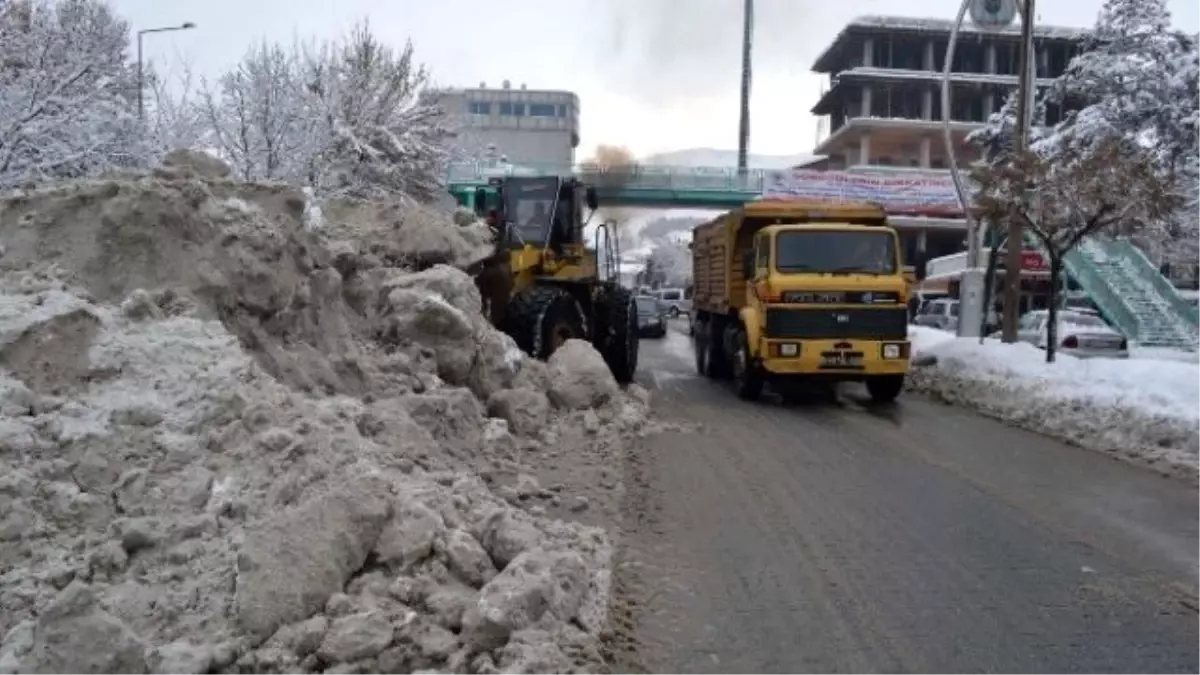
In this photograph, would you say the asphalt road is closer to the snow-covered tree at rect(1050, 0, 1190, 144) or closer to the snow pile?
the snow pile

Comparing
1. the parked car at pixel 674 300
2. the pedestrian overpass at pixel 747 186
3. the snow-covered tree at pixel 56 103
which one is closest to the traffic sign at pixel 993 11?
the pedestrian overpass at pixel 747 186

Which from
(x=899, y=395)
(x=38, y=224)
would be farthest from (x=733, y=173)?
(x=38, y=224)

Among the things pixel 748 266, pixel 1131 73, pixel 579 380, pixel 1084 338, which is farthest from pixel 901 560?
pixel 1131 73

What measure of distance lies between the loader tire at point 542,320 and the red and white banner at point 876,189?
28600mm

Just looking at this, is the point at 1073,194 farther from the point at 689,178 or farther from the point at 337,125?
the point at 689,178

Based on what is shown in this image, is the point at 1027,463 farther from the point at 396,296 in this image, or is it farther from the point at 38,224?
the point at 38,224

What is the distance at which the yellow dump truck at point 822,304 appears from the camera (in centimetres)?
1432

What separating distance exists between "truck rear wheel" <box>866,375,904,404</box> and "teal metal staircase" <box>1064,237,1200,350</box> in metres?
15.6

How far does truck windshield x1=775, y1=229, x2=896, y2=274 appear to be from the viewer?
48.5 feet

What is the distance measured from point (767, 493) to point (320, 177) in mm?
22309

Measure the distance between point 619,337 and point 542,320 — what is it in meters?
2.80

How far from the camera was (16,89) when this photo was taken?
1780 cm

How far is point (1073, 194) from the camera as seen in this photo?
16.2m

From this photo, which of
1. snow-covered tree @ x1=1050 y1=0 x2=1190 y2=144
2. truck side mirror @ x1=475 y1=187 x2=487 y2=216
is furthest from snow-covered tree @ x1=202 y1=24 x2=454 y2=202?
snow-covered tree @ x1=1050 y1=0 x2=1190 y2=144
